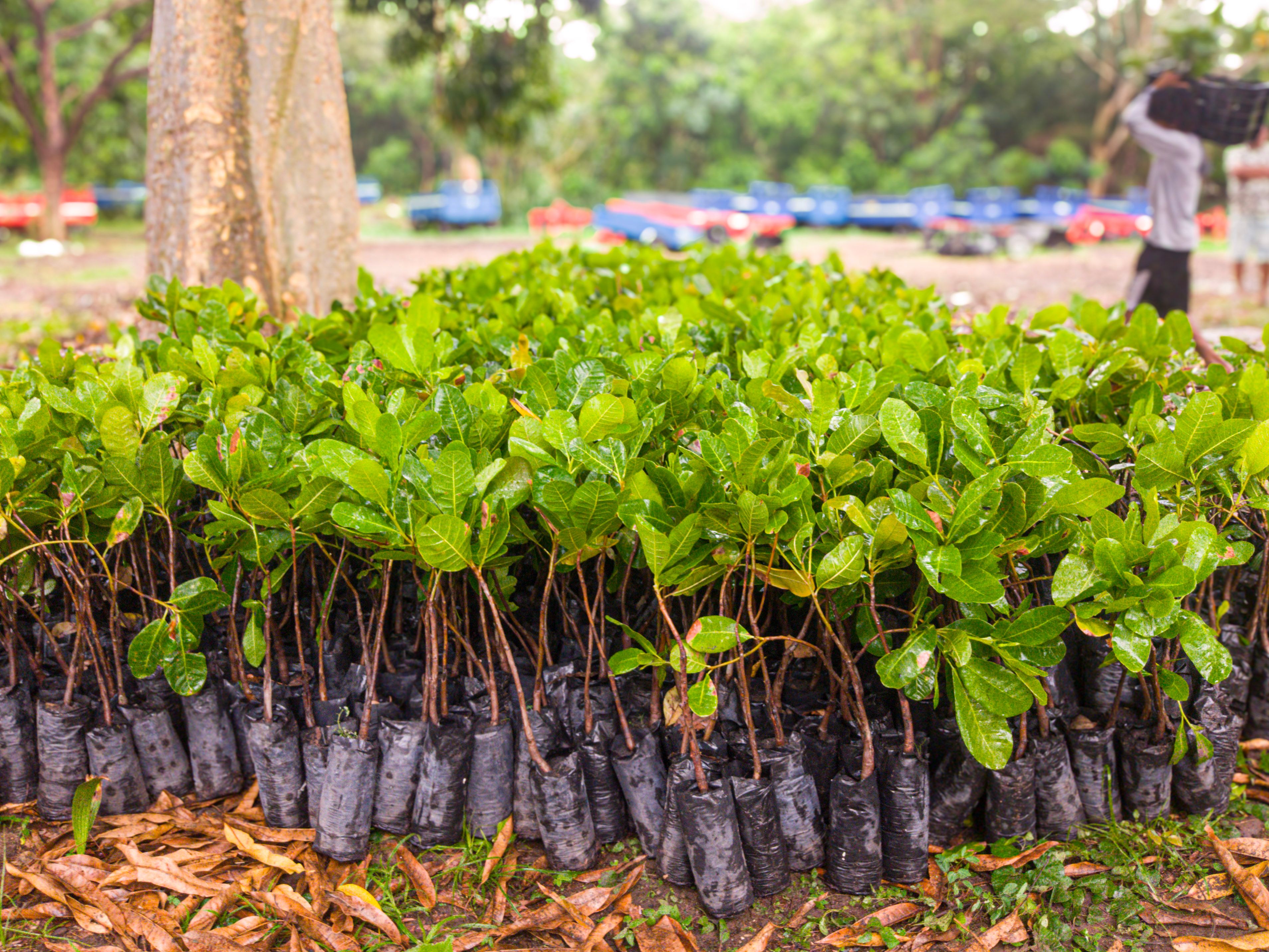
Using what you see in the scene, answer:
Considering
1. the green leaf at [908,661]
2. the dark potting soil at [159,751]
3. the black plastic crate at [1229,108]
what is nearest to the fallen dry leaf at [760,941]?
the green leaf at [908,661]

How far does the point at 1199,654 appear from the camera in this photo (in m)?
1.66

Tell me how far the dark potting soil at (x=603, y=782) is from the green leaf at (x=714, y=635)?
0.43 metres

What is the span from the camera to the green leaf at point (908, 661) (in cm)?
164

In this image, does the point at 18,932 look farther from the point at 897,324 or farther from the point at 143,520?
the point at 897,324

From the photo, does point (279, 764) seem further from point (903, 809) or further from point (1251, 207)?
point (1251, 207)

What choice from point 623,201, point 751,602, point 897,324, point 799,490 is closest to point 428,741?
point 751,602

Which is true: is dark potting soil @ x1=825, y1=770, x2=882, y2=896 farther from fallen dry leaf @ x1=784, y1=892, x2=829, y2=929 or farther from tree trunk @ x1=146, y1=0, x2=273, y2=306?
tree trunk @ x1=146, y1=0, x2=273, y2=306

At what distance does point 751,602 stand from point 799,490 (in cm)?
26

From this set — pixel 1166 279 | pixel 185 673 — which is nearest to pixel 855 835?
pixel 185 673

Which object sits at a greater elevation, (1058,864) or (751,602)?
(751,602)

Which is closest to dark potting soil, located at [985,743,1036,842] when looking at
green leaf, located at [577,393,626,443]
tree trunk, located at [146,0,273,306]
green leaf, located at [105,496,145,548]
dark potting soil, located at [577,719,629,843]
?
dark potting soil, located at [577,719,629,843]

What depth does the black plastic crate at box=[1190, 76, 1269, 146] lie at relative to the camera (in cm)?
554

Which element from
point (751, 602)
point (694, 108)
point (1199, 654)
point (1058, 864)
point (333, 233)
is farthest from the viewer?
point (694, 108)

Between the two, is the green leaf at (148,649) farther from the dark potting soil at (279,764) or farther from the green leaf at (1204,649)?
the green leaf at (1204,649)
